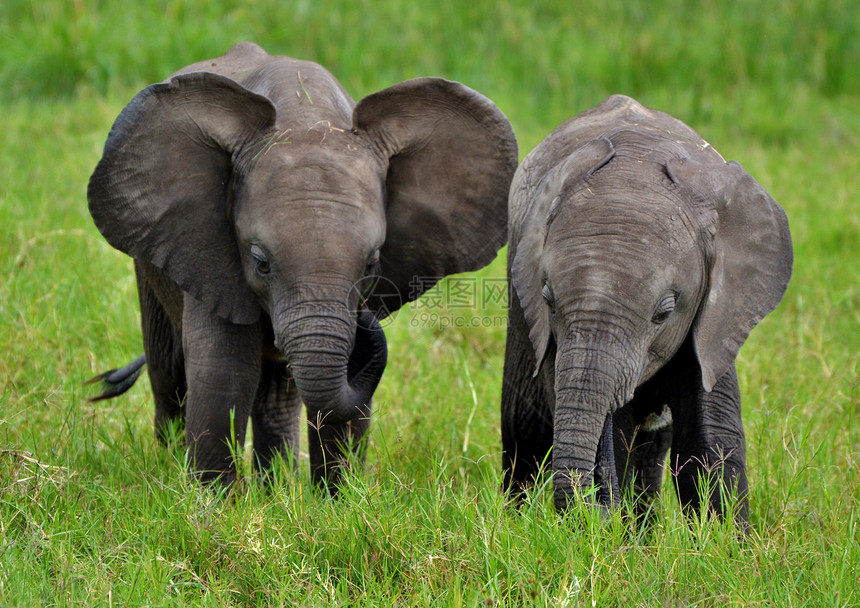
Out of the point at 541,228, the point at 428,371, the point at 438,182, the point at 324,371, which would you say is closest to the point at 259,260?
the point at 324,371

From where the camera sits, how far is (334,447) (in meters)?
4.56

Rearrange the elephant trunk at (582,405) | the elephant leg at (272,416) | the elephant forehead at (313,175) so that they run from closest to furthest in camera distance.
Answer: the elephant trunk at (582,405)
the elephant forehead at (313,175)
the elephant leg at (272,416)

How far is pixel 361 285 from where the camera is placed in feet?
13.4

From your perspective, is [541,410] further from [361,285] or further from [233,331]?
[233,331]

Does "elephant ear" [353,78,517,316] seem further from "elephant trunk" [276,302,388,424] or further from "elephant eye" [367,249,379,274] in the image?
"elephant trunk" [276,302,388,424]

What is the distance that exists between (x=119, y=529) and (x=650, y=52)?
845 cm

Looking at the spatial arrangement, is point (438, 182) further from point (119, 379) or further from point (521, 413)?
point (119, 379)

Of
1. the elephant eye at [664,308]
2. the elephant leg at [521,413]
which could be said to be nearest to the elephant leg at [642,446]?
the elephant leg at [521,413]

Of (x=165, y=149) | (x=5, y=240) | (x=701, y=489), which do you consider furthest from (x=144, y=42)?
(x=701, y=489)

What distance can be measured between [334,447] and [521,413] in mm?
757

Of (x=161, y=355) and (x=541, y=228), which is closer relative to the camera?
(x=541, y=228)

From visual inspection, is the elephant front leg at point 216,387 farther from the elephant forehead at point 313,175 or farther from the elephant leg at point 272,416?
the elephant leg at point 272,416

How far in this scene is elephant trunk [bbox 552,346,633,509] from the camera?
346cm

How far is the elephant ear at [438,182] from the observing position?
4.44m
